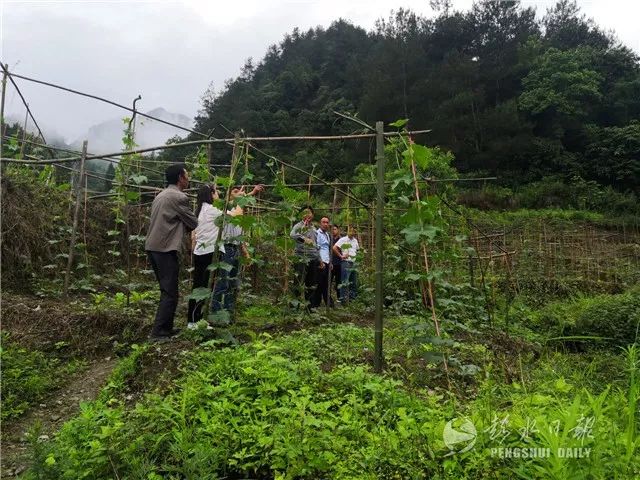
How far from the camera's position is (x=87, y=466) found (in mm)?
2148

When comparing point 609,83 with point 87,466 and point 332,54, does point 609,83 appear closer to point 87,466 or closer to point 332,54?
point 332,54

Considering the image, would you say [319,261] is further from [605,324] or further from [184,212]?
[605,324]

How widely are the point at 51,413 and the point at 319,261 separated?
385 cm

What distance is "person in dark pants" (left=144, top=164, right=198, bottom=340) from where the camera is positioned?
400 centimetres

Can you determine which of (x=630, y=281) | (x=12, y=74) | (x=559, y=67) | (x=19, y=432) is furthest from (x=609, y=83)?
(x=19, y=432)

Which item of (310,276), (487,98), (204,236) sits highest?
(487,98)

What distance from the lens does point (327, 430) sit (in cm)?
220

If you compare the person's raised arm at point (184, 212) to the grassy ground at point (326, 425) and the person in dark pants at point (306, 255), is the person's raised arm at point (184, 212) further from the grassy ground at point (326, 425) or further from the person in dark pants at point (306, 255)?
the person in dark pants at point (306, 255)

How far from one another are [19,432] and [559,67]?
119ft

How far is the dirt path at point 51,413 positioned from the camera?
2557mm

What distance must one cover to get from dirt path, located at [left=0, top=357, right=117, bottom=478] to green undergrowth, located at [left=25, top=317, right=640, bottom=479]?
381mm

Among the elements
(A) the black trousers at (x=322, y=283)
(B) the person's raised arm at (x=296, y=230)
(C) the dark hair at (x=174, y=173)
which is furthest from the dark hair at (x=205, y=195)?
(A) the black trousers at (x=322, y=283)

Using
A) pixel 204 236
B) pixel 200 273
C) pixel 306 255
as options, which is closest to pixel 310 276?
pixel 306 255

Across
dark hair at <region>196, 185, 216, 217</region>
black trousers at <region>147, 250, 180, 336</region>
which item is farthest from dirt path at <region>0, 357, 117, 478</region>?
dark hair at <region>196, 185, 216, 217</region>
